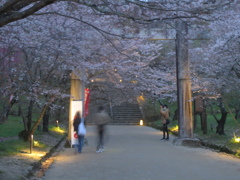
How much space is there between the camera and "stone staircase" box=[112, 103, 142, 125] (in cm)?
3584

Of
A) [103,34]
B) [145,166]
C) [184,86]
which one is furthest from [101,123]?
[103,34]

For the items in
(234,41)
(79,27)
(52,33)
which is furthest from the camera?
(79,27)

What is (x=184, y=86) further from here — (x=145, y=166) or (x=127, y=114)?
(x=127, y=114)

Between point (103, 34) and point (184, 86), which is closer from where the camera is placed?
point (103, 34)

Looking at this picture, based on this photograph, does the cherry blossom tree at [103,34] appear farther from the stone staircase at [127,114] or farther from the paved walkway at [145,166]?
the stone staircase at [127,114]

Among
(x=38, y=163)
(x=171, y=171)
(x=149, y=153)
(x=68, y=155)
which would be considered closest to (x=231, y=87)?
(x=149, y=153)

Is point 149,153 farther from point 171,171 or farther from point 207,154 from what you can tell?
point 171,171

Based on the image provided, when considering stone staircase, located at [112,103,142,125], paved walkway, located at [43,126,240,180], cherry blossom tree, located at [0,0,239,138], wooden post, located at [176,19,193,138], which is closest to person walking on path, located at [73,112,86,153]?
paved walkway, located at [43,126,240,180]

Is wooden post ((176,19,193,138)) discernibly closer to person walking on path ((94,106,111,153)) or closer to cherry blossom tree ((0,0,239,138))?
cherry blossom tree ((0,0,239,138))

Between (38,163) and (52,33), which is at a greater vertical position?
(52,33)

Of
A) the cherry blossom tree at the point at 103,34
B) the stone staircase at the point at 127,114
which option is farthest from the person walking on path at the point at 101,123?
the stone staircase at the point at 127,114

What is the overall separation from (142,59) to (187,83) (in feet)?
26.8

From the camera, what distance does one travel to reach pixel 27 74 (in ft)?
43.1

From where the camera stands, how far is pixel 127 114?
1507 inches
